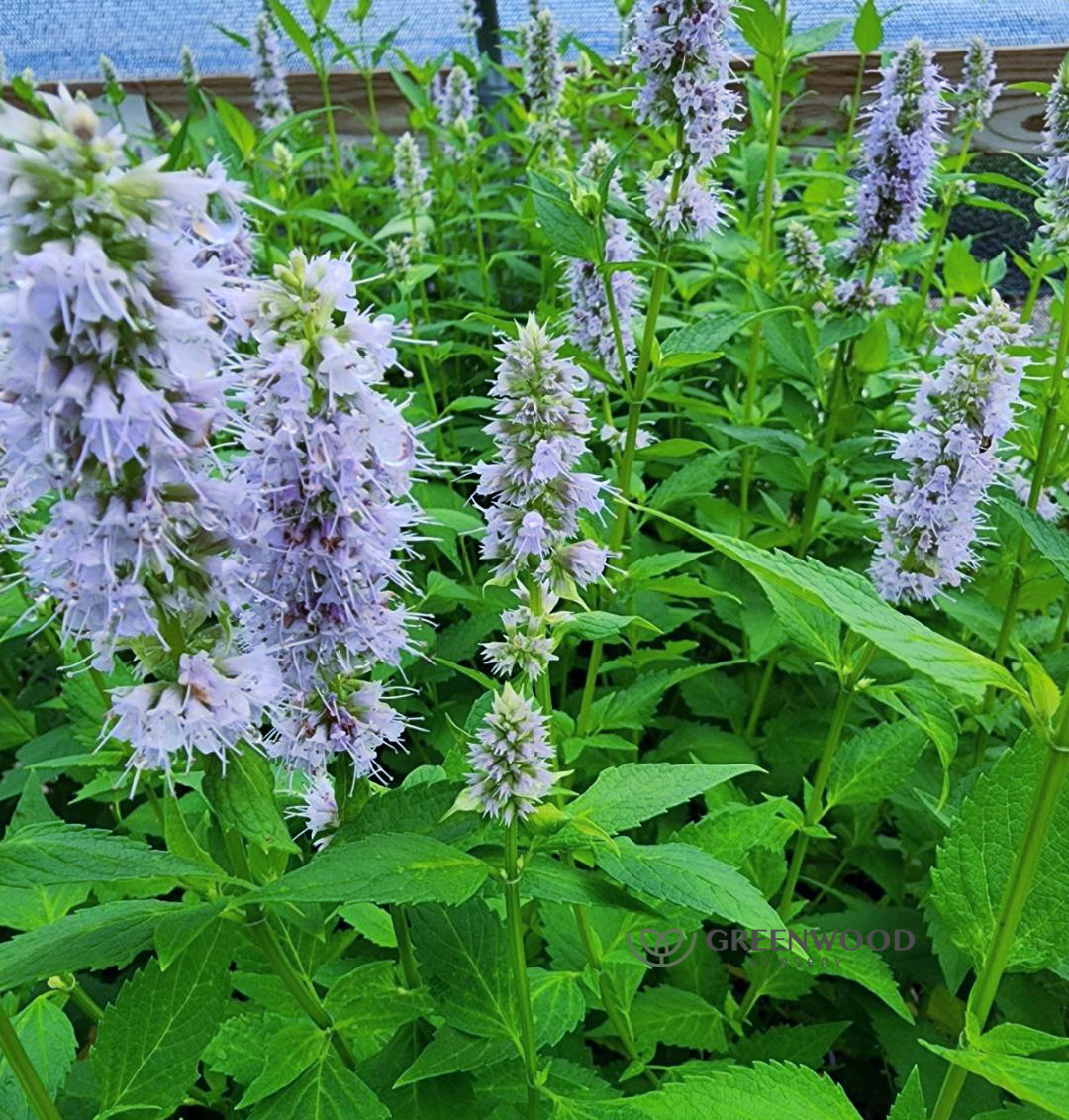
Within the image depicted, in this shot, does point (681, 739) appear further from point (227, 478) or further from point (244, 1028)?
point (227, 478)

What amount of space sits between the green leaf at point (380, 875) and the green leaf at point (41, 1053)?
856 mm

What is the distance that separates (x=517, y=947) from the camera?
1.61 m

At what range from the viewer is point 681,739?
327 cm

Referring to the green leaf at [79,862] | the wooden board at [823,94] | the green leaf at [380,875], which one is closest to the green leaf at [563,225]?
the green leaf at [380,875]

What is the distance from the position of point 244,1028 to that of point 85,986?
4.09 feet

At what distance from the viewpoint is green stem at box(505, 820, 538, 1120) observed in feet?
5.12

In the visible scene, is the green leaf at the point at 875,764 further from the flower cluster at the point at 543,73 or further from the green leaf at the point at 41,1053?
the flower cluster at the point at 543,73

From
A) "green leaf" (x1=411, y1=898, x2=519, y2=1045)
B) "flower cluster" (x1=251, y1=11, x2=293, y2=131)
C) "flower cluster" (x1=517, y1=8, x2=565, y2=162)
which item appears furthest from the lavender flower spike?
"flower cluster" (x1=251, y1=11, x2=293, y2=131)

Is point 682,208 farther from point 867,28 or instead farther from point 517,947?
point 517,947

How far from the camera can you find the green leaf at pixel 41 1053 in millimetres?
1738

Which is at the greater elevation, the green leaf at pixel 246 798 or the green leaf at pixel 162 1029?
the green leaf at pixel 246 798

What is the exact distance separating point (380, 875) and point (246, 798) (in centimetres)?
21

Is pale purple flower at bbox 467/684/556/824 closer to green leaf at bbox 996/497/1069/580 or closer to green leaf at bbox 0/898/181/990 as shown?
green leaf at bbox 0/898/181/990

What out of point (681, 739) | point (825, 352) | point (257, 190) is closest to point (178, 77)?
point (257, 190)
